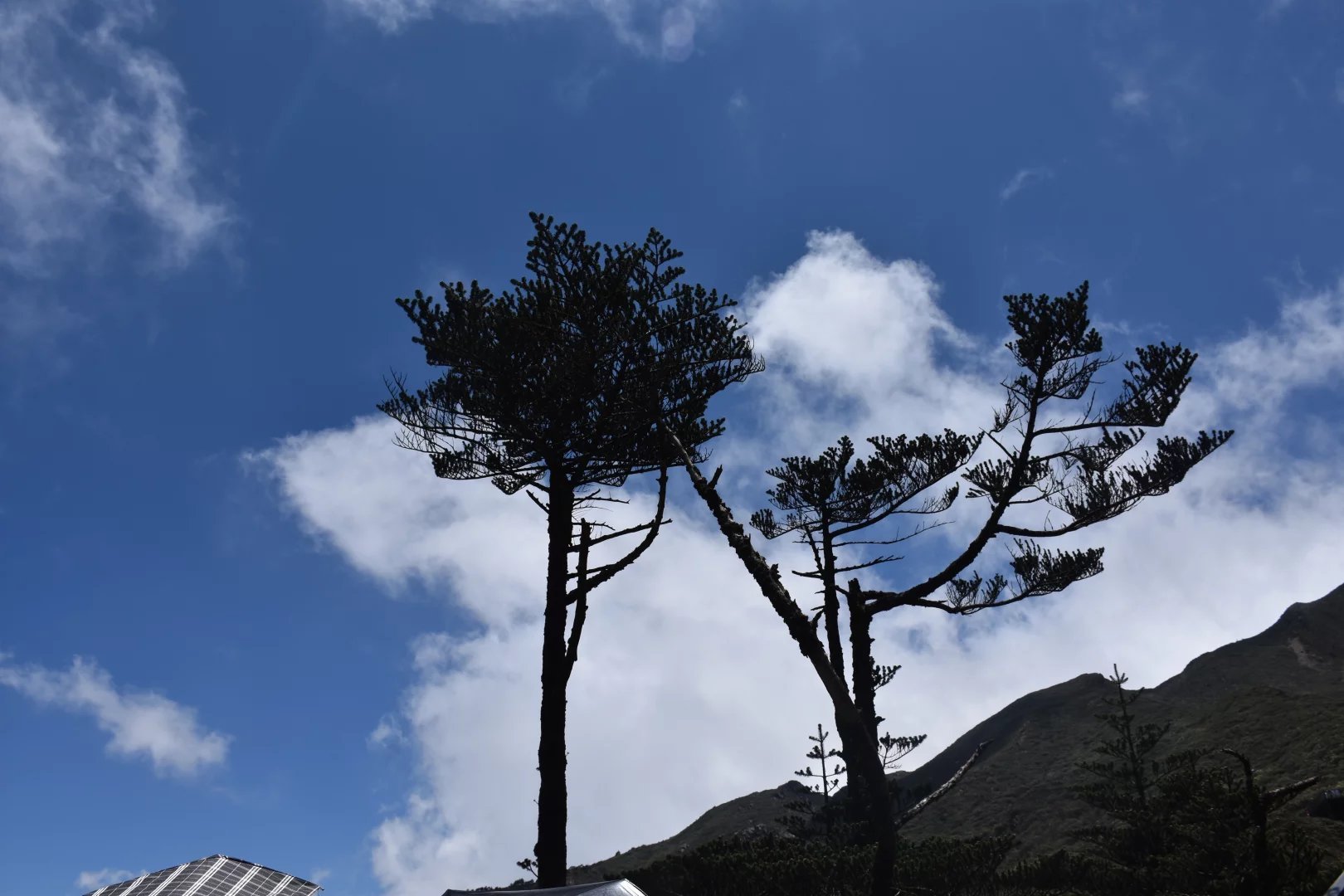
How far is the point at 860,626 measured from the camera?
11.3 meters

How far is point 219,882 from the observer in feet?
29.8

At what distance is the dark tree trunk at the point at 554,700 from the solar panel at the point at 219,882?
279cm

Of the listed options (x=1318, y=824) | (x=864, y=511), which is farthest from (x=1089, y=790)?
(x=864, y=511)

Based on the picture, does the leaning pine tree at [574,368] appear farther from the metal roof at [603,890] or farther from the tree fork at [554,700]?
the metal roof at [603,890]

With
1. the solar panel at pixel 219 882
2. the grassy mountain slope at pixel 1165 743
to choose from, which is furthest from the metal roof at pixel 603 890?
the grassy mountain slope at pixel 1165 743

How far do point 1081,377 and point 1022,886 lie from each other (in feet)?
40.3

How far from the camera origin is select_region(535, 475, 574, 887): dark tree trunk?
450 inches

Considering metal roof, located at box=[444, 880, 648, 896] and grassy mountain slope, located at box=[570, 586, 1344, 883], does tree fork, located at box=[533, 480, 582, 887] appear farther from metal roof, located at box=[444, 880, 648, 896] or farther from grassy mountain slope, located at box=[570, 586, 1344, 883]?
grassy mountain slope, located at box=[570, 586, 1344, 883]

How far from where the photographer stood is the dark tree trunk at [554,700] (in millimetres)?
11438

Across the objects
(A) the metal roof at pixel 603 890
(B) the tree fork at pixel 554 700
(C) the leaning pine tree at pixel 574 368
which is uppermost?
(C) the leaning pine tree at pixel 574 368

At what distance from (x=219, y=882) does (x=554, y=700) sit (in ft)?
14.1

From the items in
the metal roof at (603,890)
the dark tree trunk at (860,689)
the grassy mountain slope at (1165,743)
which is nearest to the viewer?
the metal roof at (603,890)

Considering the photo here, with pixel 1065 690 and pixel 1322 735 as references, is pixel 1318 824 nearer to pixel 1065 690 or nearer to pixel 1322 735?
pixel 1322 735

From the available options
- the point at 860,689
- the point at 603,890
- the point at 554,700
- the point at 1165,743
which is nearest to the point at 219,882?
the point at 554,700
